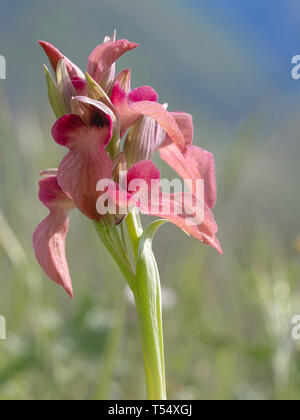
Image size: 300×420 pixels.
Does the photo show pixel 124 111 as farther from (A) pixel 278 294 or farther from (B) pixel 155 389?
(A) pixel 278 294

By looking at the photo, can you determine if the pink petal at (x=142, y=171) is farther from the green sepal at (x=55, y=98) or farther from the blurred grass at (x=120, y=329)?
the blurred grass at (x=120, y=329)

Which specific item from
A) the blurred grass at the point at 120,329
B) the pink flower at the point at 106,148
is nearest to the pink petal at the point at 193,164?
the pink flower at the point at 106,148

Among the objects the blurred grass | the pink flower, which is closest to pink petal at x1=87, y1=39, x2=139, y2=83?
the pink flower

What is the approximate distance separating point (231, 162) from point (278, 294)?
0.91ft

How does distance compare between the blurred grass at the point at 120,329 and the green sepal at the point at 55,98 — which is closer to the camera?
the green sepal at the point at 55,98

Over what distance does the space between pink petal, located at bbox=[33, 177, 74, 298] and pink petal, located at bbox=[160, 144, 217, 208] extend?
0.10m

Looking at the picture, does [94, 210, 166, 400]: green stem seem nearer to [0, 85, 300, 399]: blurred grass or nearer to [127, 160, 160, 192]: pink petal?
[127, 160, 160, 192]: pink petal

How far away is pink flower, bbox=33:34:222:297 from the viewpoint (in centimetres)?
35

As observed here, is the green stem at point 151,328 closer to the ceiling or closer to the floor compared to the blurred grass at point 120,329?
closer to the floor

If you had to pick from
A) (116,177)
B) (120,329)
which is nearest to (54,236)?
(116,177)

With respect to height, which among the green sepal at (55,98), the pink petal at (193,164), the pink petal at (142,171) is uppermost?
the green sepal at (55,98)

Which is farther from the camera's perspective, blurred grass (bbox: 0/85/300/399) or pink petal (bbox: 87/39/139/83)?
blurred grass (bbox: 0/85/300/399)

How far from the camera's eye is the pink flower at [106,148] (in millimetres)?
351

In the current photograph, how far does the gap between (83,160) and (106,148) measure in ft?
0.12
